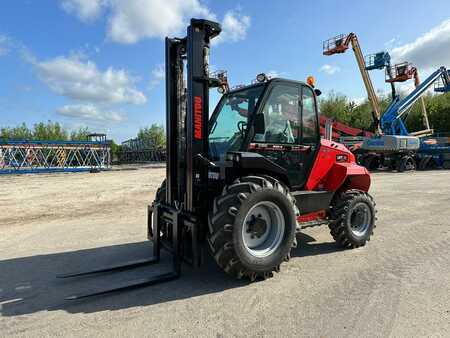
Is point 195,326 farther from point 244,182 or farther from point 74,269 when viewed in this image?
point 74,269

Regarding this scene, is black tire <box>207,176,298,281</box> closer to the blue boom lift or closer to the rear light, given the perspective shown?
the rear light

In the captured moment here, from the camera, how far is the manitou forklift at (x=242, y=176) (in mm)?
4055

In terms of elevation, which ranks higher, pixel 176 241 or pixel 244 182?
pixel 244 182

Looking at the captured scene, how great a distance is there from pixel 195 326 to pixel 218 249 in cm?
93

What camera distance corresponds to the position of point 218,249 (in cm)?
388

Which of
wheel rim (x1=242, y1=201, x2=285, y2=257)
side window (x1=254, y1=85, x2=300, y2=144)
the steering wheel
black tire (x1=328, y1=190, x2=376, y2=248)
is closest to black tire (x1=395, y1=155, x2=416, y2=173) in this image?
black tire (x1=328, y1=190, x2=376, y2=248)

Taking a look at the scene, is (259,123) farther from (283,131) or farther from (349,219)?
(349,219)

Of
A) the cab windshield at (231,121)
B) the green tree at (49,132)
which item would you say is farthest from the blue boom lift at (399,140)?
the green tree at (49,132)

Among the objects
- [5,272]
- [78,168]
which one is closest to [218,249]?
[5,272]

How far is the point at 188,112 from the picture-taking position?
439 centimetres

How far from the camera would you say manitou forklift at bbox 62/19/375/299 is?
405 cm

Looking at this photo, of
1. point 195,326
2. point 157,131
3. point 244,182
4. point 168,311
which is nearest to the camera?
point 195,326

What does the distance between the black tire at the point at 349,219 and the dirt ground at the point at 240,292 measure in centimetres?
20

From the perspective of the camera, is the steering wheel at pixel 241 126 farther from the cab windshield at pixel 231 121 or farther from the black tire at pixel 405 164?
the black tire at pixel 405 164
